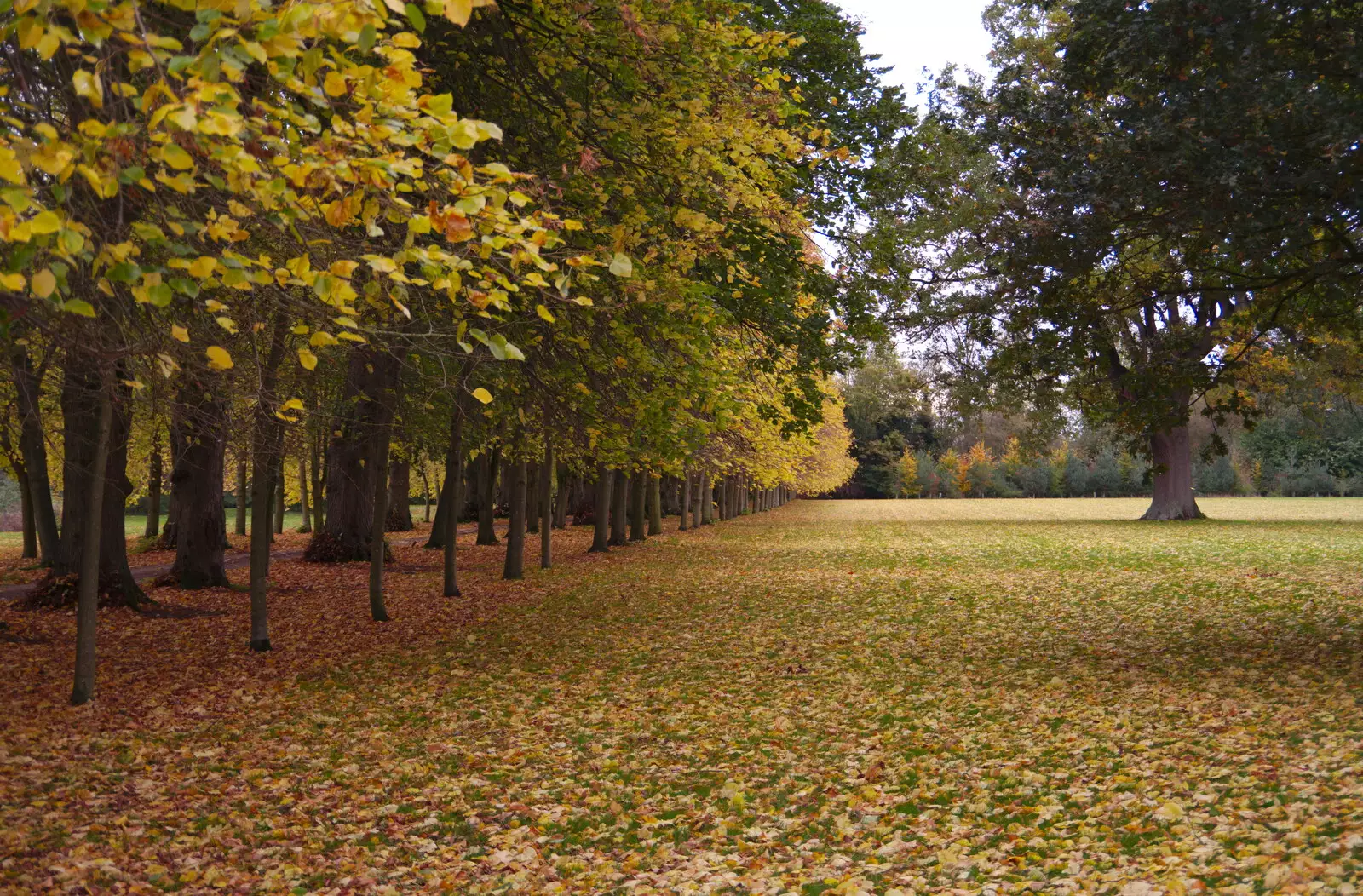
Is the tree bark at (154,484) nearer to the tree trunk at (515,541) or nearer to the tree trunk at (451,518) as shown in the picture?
the tree trunk at (515,541)

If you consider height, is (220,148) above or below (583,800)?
above

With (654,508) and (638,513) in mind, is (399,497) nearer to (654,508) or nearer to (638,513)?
(654,508)

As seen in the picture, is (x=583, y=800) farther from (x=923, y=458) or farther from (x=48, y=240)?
(x=923, y=458)

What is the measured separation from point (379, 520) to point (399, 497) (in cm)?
1988

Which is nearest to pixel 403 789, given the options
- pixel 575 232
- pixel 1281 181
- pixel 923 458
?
pixel 575 232

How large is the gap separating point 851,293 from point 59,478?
21.8m

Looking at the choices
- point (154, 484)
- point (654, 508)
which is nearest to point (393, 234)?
point (154, 484)

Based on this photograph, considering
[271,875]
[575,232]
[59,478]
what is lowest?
[271,875]

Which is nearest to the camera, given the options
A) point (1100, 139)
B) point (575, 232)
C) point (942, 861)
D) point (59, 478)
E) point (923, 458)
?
point (942, 861)

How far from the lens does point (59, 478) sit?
90.8ft

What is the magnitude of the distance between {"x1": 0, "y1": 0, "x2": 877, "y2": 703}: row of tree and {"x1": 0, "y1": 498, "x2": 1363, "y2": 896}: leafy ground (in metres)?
1.44

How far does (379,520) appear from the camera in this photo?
13.5 meters

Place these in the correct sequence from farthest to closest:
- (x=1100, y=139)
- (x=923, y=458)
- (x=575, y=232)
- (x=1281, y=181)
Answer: (x=923, y=458)
(x=1100, y=139)
(x=575, y=232)
(x=1281, y=181)

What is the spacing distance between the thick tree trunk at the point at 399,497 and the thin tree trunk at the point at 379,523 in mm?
12621
